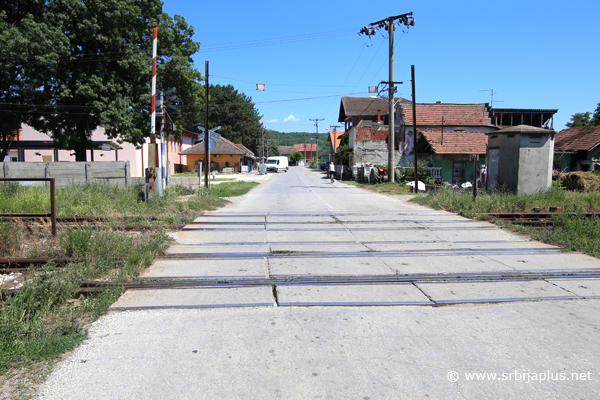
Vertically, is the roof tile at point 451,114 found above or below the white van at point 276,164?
above

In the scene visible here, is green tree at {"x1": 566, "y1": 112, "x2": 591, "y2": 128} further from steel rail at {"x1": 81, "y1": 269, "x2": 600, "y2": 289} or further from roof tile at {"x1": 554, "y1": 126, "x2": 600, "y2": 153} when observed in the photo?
steel rail at {"x1": 81, "y1": 269, "x2": 600, "y2": 289}

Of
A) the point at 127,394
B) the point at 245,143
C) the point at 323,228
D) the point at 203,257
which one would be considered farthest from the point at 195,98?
the point at 245,143

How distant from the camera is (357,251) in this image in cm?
801

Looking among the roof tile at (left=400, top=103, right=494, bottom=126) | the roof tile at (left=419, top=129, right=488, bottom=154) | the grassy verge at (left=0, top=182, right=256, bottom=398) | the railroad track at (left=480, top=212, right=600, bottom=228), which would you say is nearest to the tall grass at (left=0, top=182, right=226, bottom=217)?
the grassy verge at (left=0, top=182, right=256, bottom=398)

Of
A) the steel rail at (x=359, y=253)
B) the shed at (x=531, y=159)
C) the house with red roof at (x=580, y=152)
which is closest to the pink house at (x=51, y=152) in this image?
the shed at (x=531, y=159)

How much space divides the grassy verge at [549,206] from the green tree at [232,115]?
2638 inches

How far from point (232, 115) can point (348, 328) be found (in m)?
78.3

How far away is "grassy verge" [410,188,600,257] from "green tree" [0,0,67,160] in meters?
20.8

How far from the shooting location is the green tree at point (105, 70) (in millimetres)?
22719

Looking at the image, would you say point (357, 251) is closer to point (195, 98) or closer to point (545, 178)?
point (545, 178)

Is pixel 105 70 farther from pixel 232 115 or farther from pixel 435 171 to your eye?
pixel 232 115

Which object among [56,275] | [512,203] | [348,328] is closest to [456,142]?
[512,203]

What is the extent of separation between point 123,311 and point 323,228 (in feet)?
20.5

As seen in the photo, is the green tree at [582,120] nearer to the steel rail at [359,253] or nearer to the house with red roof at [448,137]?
the house with red roof at [448,137]
